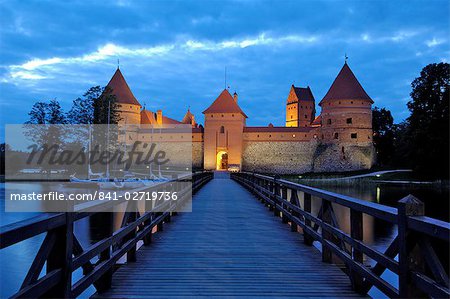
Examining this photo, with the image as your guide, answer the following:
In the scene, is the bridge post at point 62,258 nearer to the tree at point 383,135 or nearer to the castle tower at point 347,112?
the castle tower at point 347,112

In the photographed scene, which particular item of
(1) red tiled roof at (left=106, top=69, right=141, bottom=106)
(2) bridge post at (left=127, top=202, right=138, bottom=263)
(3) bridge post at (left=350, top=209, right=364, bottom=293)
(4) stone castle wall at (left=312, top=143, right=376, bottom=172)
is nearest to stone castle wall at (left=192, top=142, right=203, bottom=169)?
(1) red tiled roof at (left=106, top=69, right=141, bottom=106)

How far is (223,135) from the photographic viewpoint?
4572 cm

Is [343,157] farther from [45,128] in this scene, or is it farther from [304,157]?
[45,128]

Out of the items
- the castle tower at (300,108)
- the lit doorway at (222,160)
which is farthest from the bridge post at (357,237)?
the castle tower at (300,108)

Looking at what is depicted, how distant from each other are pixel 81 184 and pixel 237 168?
60.6 feet

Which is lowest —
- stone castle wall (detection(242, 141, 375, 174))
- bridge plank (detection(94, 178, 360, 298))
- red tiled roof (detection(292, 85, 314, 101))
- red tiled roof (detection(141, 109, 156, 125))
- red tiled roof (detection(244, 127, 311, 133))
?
bridge plank (detection(94, 178, 360, 298))

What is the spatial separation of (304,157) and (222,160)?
9.98 meters

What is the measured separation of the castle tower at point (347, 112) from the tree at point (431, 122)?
7372 millimetres

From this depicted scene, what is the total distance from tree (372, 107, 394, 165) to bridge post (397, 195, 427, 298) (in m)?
52.3

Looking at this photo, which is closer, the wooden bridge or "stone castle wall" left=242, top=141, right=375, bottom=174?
the wooden bridge

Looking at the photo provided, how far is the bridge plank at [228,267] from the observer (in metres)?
3.50

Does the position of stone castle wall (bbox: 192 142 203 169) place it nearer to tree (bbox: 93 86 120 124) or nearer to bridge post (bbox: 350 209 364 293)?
tree (bbox: 93 86 120 124)

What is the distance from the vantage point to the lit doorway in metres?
46.5

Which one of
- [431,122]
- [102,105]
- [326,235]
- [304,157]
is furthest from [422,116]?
[326,235]
